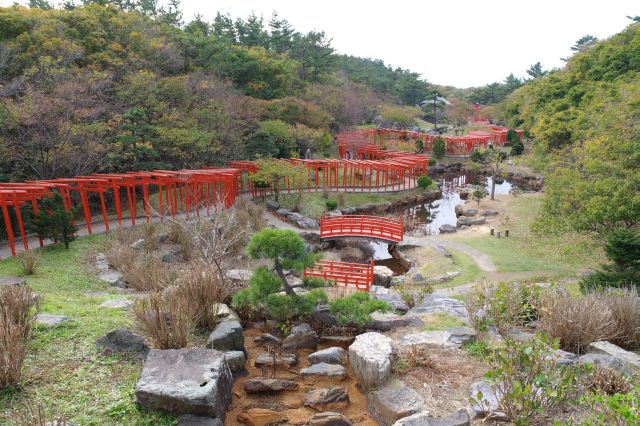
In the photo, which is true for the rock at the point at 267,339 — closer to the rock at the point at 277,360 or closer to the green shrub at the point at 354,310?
the rock at the point at 277,360

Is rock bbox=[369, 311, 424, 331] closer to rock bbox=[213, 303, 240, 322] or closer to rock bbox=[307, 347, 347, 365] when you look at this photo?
rock bbox=[307, 347, 347, 365]

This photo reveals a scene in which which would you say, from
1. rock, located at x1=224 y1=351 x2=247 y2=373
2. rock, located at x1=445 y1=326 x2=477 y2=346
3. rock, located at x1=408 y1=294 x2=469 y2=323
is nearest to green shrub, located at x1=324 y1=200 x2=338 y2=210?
rock, located at x1=408 y1=294 x2=469 y2=323

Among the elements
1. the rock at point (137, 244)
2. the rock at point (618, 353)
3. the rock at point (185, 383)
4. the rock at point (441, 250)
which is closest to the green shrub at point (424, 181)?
the rock at point (441, 250)

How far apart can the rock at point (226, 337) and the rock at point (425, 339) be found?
9.16 feet

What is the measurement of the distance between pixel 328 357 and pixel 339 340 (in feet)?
3.16

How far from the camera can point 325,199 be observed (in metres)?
26.1

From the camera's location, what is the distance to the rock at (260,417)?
17.9ft

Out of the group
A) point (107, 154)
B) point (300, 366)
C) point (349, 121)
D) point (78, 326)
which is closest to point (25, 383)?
point (78, 326)

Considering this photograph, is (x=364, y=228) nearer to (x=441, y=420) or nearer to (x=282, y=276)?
(x=282, y=276)

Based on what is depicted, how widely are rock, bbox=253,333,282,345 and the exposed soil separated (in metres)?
0.63

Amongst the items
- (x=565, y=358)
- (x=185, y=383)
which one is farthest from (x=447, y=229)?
(x=185, y=383)

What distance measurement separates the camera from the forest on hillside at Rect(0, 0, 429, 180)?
1792 cm

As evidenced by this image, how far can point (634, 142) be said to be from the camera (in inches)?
486

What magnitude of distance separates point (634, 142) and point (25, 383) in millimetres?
15344
